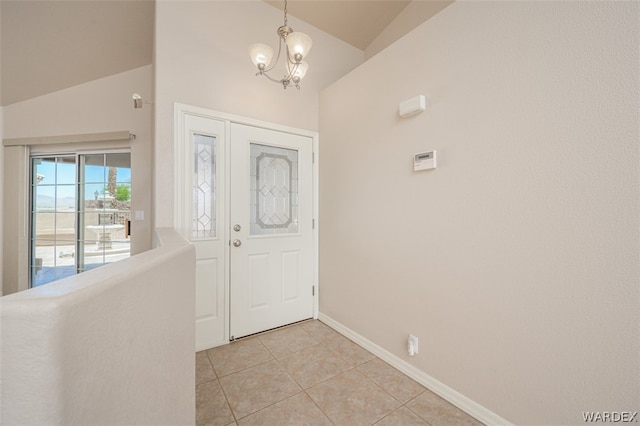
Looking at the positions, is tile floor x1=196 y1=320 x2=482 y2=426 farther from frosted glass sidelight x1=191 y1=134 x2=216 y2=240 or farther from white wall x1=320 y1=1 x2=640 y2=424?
frosted glass sidelight x1=191 y1=134 x2=216 y2=240

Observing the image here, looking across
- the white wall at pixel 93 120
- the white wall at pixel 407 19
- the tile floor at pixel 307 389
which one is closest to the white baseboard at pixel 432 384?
the tile floor at pixel 307 389

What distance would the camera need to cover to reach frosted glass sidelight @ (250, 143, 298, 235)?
2531mm

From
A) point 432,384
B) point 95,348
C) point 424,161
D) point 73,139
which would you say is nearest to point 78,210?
point 73,139

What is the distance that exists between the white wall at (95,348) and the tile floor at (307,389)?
0.85m

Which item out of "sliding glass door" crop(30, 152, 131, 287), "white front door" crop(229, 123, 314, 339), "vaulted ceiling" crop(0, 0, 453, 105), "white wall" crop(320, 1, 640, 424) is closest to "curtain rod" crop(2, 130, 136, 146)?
"sliding glass door" crop(30, 152, 131, 287)

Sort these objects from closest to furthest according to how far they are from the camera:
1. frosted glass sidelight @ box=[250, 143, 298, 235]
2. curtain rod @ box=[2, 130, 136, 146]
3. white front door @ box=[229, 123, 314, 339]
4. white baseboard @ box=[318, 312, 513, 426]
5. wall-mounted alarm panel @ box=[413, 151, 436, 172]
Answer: white baseboard @ box=[318, 312, 513, 426] → wall-mounted alarm panel @ box=[413, 151, 436, 172] → white front door @ box=[229, 123, 314, 339] → frosted glass sidelight @ box=[250, 143, 298, 235] → curtain rod @ box=[2, 130, 136, 146]

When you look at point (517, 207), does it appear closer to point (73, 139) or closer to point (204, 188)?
point (204, 188)

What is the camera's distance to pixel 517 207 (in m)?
1.35

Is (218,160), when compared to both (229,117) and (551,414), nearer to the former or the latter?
(229,117)

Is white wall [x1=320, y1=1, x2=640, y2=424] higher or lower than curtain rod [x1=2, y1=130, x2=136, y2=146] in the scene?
lower

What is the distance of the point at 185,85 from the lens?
2152 mm

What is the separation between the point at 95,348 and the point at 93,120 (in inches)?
157

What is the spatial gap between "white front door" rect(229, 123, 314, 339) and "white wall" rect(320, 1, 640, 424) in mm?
955

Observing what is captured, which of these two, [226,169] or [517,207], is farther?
[226,169]
